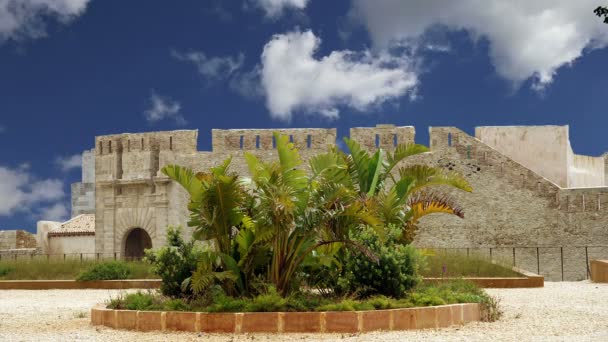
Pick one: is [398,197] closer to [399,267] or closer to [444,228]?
[399,267]

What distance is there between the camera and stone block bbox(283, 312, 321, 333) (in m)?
8.30

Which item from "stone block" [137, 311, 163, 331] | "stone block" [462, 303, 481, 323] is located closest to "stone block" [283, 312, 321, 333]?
"stone block" [137, 311, 163, 331]

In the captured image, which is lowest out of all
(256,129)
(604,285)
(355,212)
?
(604,285)

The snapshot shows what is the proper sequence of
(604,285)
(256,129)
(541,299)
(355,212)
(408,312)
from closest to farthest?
(408,312) < (355,212) < (541,299) < (604,285) < (256,129)

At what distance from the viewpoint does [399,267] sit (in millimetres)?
9609

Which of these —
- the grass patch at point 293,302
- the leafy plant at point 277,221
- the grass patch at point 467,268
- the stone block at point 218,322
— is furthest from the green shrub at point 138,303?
the grass patch at point 467,268

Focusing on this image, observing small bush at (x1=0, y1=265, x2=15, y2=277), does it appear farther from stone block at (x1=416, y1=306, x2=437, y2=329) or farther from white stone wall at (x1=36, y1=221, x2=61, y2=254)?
white stone wall at (x1=36, y1=221, x2=61, y2=254)

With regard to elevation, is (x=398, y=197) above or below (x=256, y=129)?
below

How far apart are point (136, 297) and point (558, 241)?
57.5ft

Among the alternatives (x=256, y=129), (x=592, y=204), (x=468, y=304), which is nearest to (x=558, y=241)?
(x=592, y=204)

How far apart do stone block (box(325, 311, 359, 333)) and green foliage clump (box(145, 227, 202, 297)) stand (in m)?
2.55

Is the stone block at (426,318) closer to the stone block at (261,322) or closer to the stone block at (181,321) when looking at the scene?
the stone block at (261,322)

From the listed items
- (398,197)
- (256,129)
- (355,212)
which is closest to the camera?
(355,212)

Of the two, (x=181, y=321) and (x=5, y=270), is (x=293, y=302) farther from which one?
(x=5, y=270)
